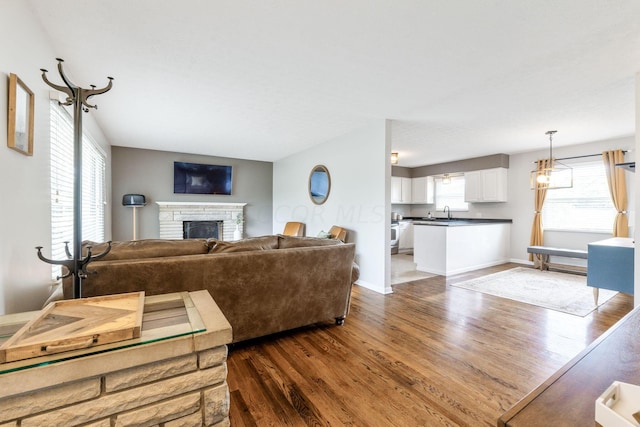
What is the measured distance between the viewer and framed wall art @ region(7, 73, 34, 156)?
1.39 m

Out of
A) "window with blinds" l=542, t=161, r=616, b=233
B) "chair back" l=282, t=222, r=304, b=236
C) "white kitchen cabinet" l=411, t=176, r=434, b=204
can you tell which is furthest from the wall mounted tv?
"window with blinds" l=542, t=161, r=616, b=233

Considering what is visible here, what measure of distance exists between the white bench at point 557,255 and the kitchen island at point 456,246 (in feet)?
2.22

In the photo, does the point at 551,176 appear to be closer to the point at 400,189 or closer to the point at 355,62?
the point at 400,189

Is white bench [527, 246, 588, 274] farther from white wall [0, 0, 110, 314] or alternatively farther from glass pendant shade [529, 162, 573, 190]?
white wall [0, 0, 110, 314]

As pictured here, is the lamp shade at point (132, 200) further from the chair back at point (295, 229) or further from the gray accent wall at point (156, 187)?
the chair back at point (295, 229)

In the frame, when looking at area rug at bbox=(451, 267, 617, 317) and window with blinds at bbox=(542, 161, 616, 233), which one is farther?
window with blinds at bbox=(542, 161, 616, 233)

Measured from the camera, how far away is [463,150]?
5625 millimetres

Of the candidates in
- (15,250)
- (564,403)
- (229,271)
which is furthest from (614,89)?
(15,250)

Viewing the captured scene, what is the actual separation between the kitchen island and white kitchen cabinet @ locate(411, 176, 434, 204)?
193 centimetres

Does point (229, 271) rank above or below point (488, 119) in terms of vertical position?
below

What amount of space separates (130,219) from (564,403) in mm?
6716

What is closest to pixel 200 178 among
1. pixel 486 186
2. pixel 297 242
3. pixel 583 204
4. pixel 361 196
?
pixel 361 196

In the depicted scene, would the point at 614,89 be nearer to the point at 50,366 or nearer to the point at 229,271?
the point at 229,271

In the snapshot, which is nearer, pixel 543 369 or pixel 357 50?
pixel 543 369
